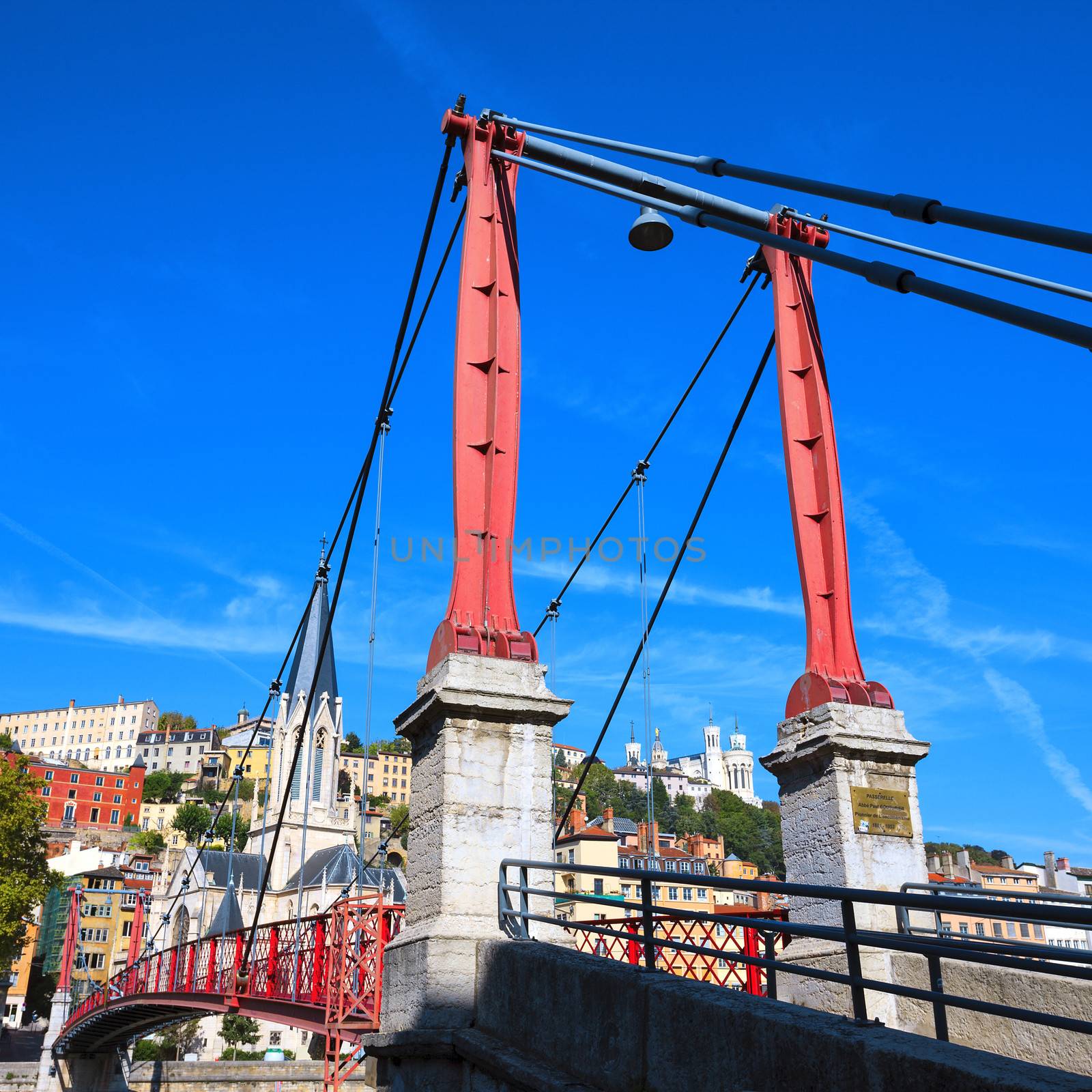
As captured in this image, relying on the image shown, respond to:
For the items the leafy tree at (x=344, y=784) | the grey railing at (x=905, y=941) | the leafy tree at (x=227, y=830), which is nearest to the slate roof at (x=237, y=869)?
the leafy tree at (x=344, y=784)

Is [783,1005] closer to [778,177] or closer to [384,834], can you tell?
[778,177]

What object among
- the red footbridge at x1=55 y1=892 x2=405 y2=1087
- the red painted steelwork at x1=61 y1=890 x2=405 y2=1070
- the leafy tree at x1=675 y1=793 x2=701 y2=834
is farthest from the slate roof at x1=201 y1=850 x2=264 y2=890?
the leafy tree at x1=675 y1=793 x2=701 y2=834

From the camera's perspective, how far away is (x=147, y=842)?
359 feet

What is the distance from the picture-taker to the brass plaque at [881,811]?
8.78 metres

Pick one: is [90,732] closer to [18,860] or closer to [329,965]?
[18,860]

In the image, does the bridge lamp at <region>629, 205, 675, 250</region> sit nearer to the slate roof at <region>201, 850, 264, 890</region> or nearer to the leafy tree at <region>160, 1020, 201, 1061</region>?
the leafy tree at <region>160, 1020, 201, 1061</region>

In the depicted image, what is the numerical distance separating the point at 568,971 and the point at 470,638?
285cm

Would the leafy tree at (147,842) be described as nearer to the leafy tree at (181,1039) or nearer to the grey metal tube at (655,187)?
the leafy tree at (181,1039)

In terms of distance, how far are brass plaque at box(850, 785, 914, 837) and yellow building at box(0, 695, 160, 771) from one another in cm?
15337

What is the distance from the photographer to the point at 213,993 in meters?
18.4

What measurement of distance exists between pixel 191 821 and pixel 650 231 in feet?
373

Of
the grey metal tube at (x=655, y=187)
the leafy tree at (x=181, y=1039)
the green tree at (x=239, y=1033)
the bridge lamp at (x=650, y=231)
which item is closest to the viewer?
the grey metal tube at (x=655, y=187)

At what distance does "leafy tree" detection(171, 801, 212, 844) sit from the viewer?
10931cm

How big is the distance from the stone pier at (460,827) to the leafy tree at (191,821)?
109 meters
